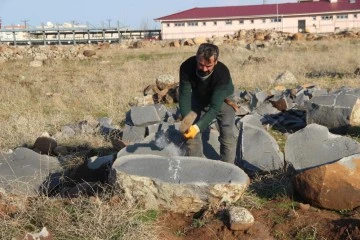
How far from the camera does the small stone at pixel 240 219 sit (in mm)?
3666

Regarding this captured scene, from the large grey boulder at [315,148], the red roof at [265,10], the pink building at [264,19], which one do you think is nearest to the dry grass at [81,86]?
Answer: the large grey boulder at [315,148]

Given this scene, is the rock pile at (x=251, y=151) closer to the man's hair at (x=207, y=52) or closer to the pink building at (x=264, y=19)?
the man's hair at (x=207, y=52)

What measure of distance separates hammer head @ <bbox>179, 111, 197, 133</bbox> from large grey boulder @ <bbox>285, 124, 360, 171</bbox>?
100 centimetres

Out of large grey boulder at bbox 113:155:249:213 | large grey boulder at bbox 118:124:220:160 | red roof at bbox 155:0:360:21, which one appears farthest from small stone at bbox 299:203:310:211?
red roof at bbox 155:0:360:21

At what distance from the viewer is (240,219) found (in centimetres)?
368

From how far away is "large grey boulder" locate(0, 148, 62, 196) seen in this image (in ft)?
16.3

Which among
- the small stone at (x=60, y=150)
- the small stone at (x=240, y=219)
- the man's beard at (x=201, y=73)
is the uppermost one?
the man's beard at (x=201, y=73)

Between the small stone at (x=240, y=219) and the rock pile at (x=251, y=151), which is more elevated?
the rock pile at (x=251, y=151)

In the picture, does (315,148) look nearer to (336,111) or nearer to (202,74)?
(202,74)

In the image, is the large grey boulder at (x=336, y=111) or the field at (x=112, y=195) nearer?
the field at (x=112, y=195)

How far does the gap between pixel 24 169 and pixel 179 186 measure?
2.14m

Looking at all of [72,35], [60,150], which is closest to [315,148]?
[60,150]

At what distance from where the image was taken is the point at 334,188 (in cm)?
397

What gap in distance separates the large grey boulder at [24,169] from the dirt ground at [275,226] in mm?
A: 1730
